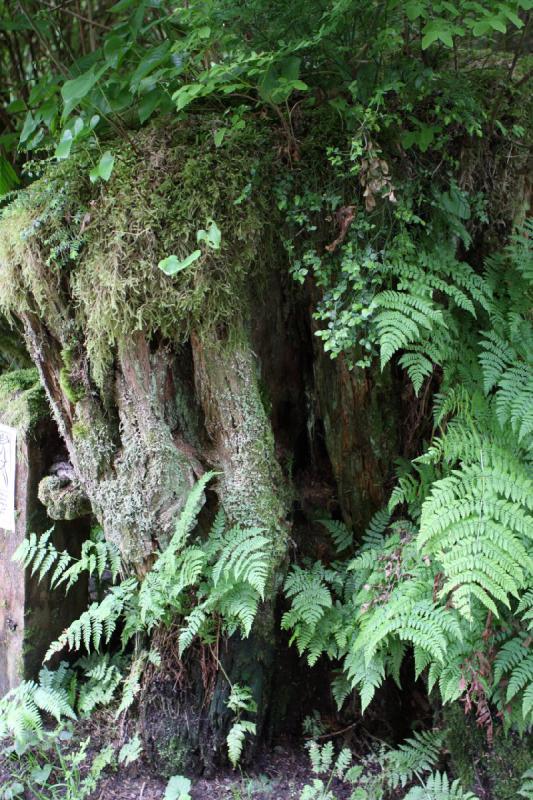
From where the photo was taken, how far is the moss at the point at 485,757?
299cm

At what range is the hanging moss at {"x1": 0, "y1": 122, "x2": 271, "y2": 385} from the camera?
259 centimetres

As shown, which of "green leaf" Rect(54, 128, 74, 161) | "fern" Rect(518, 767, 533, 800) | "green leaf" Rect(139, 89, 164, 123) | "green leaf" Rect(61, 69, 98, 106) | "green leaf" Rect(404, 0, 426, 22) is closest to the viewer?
"green leaf" Rect(404, 0, 426, 22)

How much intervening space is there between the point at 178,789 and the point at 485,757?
4.94 feet

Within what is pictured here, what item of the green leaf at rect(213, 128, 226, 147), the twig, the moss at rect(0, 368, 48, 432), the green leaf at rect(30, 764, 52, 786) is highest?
the green leaf at rect(213, 128, 226, 147)

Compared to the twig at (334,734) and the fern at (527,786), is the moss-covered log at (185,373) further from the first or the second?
the fern at (527,786)

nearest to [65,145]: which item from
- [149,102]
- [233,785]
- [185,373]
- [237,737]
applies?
[149,102]

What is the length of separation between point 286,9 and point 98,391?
5.87 ft

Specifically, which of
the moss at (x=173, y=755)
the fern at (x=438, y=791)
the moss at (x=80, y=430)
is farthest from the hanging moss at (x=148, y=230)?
the fern at (x=438, y=791)

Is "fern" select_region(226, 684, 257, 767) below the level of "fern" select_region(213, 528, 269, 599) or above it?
below

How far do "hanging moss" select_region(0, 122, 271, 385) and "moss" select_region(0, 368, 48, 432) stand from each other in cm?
101

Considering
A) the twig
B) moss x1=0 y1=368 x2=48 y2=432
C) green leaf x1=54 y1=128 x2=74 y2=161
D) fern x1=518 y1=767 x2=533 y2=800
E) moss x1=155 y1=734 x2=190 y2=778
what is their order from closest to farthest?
green leaf x1=54 y1=128 x2=74 y2=161 < fern x1=518 y1=767 x2=533 y2=800 < moss x1=155 y1=734 x2=190 y2=778 < the twig < moss x1=0 y1=368 x2=48 y2=432

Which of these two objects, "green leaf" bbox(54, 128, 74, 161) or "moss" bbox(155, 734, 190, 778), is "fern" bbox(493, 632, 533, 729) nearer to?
"moss" bbox(155, 734, 190, 778)

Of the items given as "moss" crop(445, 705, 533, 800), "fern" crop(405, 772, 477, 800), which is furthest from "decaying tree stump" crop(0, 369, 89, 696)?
"moss" crop(445, 705, 533, 800)

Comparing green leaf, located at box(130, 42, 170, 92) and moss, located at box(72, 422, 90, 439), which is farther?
moss, located at box(72, 422, 90, 439)
